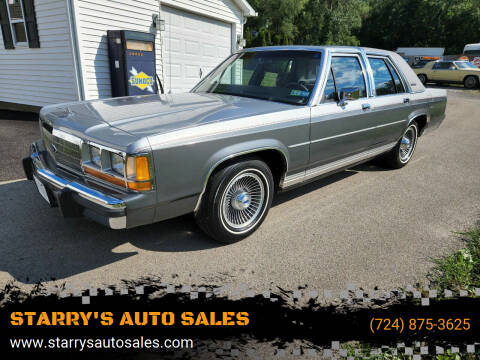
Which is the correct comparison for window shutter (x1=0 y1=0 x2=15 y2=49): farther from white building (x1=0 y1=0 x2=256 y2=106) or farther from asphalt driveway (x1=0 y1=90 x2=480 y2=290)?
asphalt driveway (x1=0 y1=90 x2=480 y2=290)

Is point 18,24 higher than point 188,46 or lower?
higher

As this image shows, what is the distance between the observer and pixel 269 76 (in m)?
3.87

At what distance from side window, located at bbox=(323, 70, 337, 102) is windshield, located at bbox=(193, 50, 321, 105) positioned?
170 millimetres

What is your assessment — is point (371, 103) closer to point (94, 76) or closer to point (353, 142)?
point (353, 142)

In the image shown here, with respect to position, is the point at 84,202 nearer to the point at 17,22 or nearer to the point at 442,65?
the point at 17,22

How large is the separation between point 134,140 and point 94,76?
266 inches

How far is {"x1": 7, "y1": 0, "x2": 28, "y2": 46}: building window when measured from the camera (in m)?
8.84

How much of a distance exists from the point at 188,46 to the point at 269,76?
24.0 ft

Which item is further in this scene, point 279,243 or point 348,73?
point 348,73

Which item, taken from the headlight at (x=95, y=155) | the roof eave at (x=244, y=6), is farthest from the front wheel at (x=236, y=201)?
the roof eave at (x=244, y=6)

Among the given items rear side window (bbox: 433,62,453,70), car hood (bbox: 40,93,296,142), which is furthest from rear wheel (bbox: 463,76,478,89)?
car hood (bbox: 40,93,296,142)

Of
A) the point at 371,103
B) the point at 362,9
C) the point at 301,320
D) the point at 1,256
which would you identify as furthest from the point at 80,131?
the point at 362,9

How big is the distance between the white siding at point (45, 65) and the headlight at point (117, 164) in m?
6.56

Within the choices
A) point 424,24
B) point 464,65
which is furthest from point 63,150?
point 424,24
